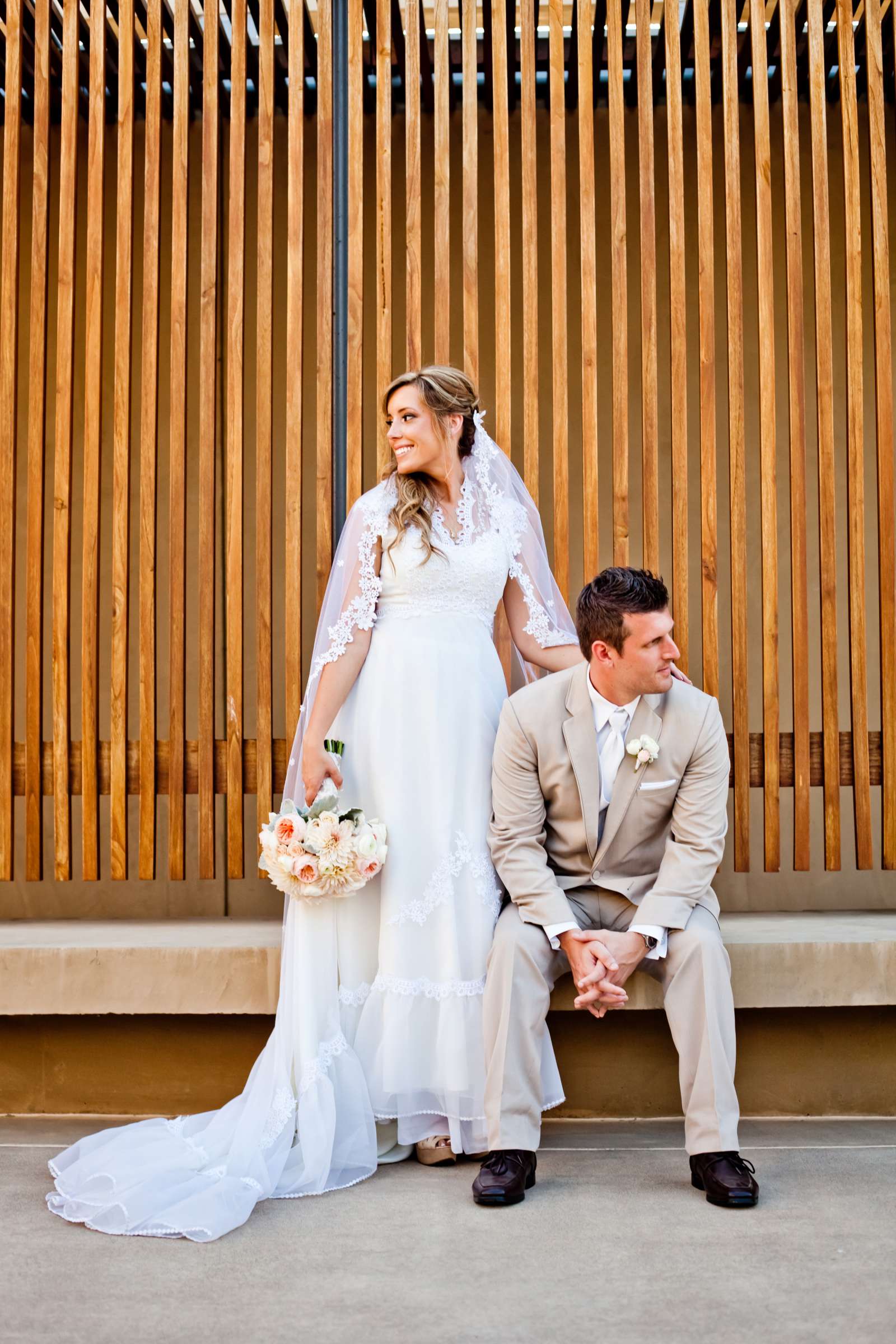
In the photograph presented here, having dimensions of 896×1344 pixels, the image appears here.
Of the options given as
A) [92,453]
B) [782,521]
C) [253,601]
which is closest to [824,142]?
[782,521]

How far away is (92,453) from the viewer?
3.86 meters

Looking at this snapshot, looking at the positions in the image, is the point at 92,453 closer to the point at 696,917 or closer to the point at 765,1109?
the point at 696,917

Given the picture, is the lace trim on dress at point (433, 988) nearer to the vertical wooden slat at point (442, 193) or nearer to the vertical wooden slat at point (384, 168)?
the vertical wooden slat at point (384, 168)

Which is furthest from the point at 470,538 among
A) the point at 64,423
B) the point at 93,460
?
the point at 64,423

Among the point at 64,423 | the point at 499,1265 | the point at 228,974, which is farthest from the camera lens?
the point at 64,423

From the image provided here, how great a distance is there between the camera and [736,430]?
12.8ft

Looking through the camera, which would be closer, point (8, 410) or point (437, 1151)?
point (437, 1151)

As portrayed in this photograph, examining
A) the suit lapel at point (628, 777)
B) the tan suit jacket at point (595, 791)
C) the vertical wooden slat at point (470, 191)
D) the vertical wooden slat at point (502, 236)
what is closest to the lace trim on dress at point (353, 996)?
the tan suit jacket at point (595, 791)

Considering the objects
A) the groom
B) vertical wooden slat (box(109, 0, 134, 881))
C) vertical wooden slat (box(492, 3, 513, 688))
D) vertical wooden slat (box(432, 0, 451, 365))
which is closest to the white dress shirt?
the groom

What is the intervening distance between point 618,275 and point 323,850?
2140 millimetres

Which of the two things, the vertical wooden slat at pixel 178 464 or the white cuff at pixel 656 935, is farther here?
the vertical wooden slat at pixel 178 464

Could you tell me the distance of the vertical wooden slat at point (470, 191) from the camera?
381 centimetres

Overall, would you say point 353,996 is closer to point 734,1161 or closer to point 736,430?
point 734,1161

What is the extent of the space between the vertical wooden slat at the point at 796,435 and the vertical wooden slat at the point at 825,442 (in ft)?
0.19
